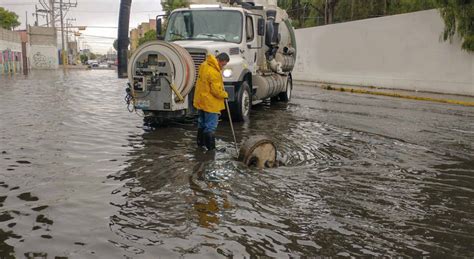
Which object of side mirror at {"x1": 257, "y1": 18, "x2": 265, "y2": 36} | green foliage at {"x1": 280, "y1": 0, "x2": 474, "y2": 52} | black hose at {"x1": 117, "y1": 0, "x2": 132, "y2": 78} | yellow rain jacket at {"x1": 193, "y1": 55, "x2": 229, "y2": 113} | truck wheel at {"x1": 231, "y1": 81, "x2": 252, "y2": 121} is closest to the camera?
yellow rain jacket at {"x1": 193, "y1": 55, "x2": 229, "y2": 113}

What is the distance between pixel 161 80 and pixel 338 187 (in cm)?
471

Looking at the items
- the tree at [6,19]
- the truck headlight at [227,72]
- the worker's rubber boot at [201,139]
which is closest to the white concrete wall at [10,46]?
the tree at [6,19]

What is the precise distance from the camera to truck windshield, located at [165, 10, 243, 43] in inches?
443

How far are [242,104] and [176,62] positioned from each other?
8.28ft

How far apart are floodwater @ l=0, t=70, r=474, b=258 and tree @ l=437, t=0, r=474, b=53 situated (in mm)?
11090

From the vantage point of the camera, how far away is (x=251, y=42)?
11750 mm

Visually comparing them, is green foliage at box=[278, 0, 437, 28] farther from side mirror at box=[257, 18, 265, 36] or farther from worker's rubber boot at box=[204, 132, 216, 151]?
worker's rubber boot at box=[204, 132, 216, 151]

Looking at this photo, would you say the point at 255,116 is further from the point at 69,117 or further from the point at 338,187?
the point at 338,187

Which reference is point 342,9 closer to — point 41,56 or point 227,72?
point 227,72

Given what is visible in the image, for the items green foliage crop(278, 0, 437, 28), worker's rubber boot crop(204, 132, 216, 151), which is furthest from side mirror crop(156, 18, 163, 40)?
green foliage crop(278, 0, 437, 28)

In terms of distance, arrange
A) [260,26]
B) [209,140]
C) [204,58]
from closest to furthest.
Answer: [209,140], [204,58], [260,26]

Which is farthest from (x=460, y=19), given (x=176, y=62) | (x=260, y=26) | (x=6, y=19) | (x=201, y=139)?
(x=6, y=19)

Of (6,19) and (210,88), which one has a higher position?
(6,19)

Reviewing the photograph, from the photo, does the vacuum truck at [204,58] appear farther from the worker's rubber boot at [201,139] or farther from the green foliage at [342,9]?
the green foliage at [342,9]
